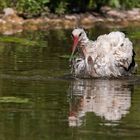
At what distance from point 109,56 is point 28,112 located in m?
4.99

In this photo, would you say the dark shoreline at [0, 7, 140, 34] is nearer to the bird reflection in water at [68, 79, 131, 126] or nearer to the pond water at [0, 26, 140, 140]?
the pond water at [0, 26, 140, 140]

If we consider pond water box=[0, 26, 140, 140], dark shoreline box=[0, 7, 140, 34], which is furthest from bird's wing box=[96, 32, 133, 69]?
dark shoreline box=[0, 7, 140, 34]

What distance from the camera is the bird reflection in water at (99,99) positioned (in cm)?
1338

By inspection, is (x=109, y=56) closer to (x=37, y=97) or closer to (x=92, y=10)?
(x=37, y=97)

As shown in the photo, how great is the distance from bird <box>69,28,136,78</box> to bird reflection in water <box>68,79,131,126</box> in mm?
289

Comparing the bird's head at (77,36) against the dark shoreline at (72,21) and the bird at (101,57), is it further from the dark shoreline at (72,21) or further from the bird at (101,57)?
the dark shoreline at (72,21)

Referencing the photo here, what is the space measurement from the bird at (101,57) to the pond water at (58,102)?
9.8 inches

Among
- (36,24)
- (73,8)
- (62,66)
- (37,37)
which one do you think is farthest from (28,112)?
(73,8)

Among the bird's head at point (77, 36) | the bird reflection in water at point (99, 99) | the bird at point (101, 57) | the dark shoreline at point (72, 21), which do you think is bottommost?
the dark shoreline at point (72, 21)

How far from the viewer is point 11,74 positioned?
18.5 meters

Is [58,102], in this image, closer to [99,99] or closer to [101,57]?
[99,99]

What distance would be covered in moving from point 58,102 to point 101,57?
143 inches

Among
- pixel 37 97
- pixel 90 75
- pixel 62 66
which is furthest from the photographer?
pixel 62 66

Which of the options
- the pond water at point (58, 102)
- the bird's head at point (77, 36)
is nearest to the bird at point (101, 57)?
the bird's head at point (77, 36)
